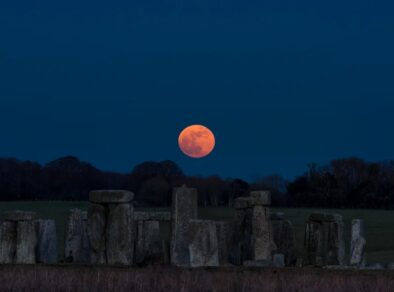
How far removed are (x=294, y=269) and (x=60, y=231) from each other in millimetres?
32120

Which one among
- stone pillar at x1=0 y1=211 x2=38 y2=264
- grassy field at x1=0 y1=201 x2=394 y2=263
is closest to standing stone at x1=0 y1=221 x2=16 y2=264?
stone pillar at x1=0 y1=211 x2=38 y2=264

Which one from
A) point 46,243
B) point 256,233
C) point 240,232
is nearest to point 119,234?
point 46,243

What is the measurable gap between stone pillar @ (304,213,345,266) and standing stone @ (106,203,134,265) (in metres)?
6.37

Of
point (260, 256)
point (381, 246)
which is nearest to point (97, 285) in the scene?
point (260, 256)

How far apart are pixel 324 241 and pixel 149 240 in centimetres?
560

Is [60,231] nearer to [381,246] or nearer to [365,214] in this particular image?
[381,246]

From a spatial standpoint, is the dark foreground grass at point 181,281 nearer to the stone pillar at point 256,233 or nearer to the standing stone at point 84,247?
the stone pillar at point 256,233

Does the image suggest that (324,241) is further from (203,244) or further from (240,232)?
(203,244)

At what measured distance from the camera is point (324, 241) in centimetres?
2891

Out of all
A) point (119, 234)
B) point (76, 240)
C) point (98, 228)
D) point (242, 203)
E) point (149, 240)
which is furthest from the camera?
point (242, 203)

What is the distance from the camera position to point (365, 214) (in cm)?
7438

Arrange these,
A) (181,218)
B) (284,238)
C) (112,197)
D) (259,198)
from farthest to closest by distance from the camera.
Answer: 1. (284,238)
2. (259,198)
3. (181,218)
4. (112,197)

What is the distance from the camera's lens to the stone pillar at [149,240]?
27.9 m

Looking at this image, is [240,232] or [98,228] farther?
[240,232]
